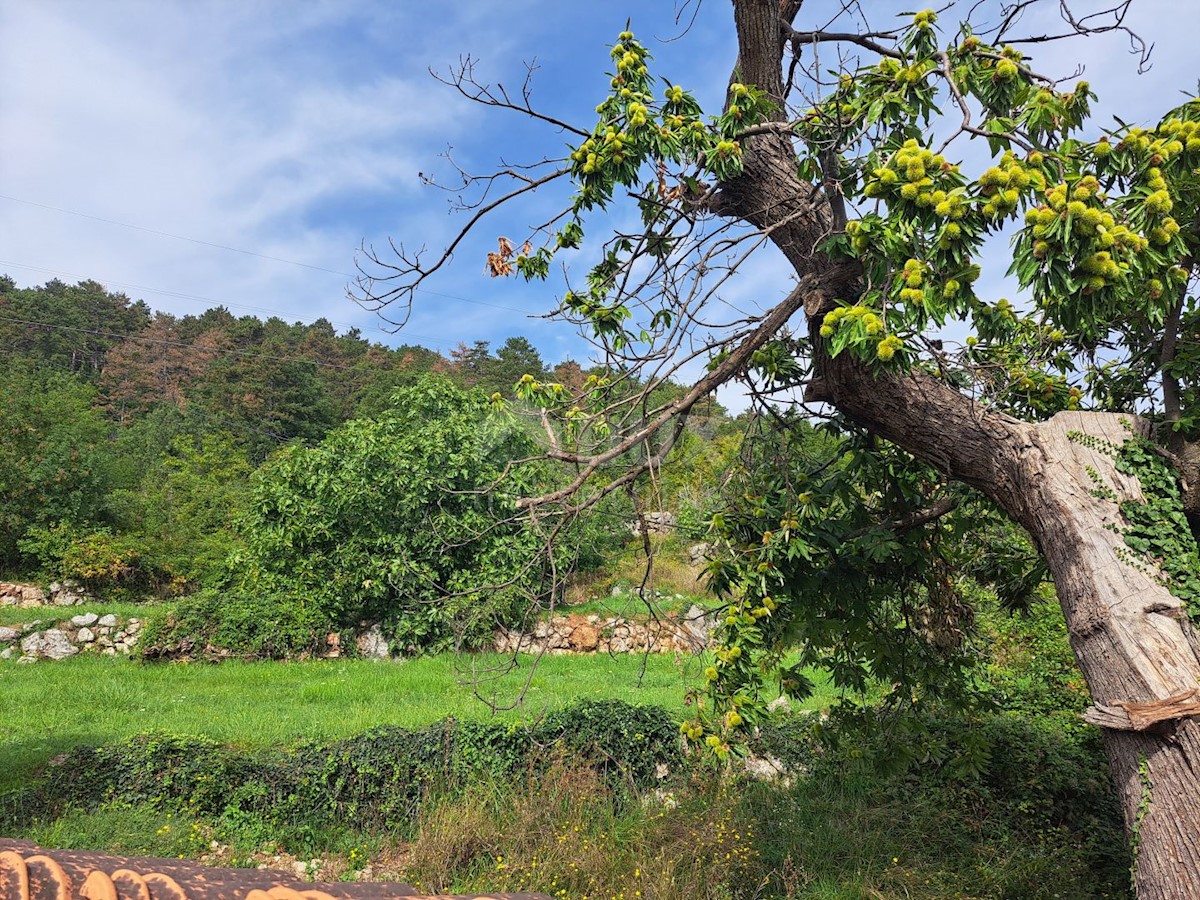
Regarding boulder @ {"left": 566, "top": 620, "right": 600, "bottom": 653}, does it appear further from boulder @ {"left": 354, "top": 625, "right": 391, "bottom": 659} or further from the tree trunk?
the tree trunk

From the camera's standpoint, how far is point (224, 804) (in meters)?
6.24

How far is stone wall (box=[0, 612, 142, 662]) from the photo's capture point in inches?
466

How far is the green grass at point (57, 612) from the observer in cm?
1252

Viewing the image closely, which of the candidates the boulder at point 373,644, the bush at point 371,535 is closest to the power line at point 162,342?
the bush at point 371,535

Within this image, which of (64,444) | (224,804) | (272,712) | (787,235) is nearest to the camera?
(787,235)

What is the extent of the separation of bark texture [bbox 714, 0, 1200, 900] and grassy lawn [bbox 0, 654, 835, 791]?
12.3 feet

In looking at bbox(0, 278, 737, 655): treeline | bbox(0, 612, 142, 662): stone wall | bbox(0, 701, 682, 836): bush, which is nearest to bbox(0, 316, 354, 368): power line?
bbox(0, 278, 737, 655): treeline

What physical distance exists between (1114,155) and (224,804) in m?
7.28

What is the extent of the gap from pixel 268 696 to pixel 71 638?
502cm

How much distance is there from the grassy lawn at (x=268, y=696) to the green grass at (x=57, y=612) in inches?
49.6

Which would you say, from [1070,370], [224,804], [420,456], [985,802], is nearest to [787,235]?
[1070,370]

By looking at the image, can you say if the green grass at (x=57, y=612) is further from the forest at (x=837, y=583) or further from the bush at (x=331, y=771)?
the bush at (x=331, y=771)

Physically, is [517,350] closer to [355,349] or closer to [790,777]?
[355,349]

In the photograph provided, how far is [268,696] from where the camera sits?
32.2ft
